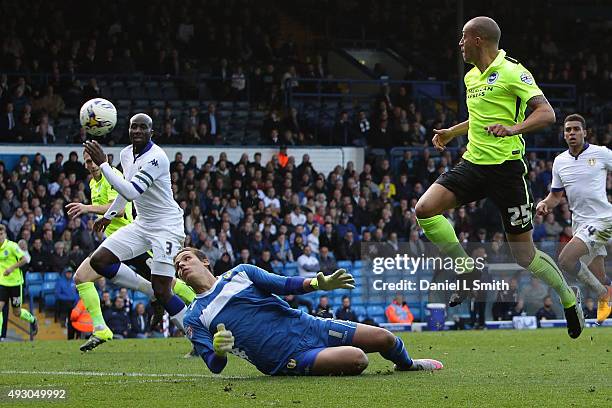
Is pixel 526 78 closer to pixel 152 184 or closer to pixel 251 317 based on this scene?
pixel 251 317

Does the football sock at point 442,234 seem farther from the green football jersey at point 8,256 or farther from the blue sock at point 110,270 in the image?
the green football jersey at point 8,256

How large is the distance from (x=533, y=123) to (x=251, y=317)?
3.13 metres

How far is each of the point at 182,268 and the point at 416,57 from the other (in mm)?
28918

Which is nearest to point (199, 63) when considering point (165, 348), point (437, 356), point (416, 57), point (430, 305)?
point (416, 57)

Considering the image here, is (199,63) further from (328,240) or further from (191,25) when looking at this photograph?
(328,240)

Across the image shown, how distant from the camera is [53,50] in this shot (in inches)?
1101

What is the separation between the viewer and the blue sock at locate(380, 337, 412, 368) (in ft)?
31.3

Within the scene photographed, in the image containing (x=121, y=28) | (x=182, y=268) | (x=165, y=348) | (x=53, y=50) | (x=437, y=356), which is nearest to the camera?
(x=182, y=268)

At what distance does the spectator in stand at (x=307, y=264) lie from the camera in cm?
2309

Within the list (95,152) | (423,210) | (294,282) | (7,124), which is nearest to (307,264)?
(7,124)

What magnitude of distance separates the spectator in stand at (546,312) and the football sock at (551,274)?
11819mm

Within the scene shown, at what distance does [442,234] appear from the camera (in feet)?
37.3

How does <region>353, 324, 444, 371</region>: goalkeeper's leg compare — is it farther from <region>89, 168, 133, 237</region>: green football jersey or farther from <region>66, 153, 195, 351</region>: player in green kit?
<region>89, 168, 133, 237</region>: green football jersey

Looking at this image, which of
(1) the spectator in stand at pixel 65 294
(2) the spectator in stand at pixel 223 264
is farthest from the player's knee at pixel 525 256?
(1) the spectator in stand at pixel 65 294
